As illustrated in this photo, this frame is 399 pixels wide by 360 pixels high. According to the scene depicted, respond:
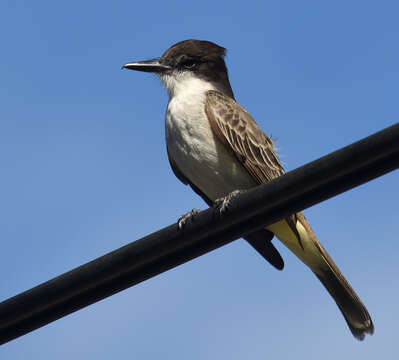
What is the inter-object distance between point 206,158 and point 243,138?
0.46m

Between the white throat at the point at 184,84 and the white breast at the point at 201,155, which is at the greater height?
the white throat at the point at 184,84

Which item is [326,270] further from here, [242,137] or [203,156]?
→ [203,156]

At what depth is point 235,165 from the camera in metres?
7.27

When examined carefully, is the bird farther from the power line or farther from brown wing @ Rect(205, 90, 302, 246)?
the power line

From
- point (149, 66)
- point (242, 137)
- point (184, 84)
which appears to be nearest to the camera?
point (242, 137)

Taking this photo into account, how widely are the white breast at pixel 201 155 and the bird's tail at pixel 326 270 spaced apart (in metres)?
0.65

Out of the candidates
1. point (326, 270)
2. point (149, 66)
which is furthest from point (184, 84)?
point (326, 270)

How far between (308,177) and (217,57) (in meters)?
5.49

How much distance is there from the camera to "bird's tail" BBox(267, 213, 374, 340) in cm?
721

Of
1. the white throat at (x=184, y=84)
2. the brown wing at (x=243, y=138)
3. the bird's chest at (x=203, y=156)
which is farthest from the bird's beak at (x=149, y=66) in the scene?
the bird's chest at (x=203, y=156)

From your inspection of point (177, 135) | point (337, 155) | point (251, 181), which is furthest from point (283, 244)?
point (337, 155)

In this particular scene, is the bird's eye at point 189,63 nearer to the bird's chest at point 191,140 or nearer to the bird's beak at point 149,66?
the bird's beak at point 149,66

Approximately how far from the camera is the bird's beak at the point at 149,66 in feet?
28.5

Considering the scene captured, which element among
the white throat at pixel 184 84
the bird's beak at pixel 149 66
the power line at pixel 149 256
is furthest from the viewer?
the bird's beak at pixel 149 66
